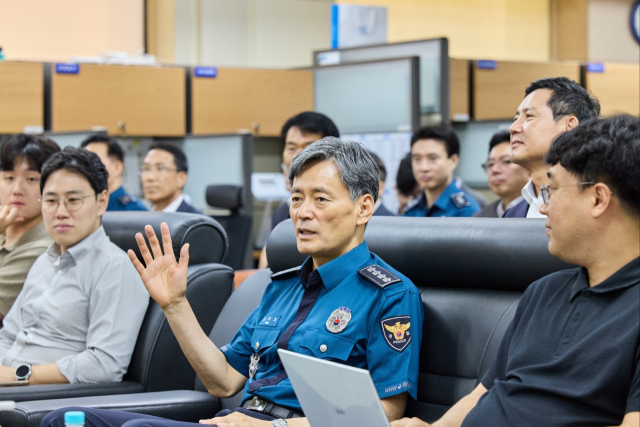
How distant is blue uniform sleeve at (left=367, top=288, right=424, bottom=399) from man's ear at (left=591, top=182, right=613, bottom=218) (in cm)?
47

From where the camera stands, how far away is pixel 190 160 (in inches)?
192

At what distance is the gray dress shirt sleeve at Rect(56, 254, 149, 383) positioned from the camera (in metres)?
2.04

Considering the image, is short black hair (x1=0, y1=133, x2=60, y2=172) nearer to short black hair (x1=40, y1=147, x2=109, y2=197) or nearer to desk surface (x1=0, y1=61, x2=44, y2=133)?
short black hair (x1=40, y1=147, x2=109, y2=197)

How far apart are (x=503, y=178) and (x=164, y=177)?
1807 mm

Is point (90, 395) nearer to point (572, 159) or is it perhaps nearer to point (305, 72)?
point (572, 159)

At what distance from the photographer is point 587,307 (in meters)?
1.21

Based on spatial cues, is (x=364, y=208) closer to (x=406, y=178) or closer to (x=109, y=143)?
(x=406, y=178)

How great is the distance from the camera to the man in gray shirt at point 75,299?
2.06m

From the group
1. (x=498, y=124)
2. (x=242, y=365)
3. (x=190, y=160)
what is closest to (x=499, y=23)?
(x=498, y=124)

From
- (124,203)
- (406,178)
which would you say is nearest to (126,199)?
(124,203)

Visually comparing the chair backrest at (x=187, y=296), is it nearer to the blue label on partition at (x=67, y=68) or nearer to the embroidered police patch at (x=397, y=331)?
the embroidered police patch at (x=397, y=331)

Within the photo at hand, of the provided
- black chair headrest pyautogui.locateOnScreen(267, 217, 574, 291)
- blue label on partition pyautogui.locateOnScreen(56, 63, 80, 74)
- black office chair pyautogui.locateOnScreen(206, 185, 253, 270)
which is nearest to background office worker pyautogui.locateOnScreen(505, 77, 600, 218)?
black chair headrest pyautogui.locateOnScreen(267, 217, 574, 291)

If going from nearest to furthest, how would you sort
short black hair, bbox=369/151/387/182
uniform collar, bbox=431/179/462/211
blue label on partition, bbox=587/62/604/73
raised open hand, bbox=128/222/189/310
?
1. raised open hand, bbox=128/222/189/310
2. short black hair, bbox=369/151/387/182
3. uniform collar, bbox=431/179/462/211
4. blue label on partition, bbox=587/62/604/73

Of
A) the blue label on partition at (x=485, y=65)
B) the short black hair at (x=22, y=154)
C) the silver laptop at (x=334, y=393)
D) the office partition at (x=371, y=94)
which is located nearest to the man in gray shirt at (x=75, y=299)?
the short black hair at (x=22, y=154)
